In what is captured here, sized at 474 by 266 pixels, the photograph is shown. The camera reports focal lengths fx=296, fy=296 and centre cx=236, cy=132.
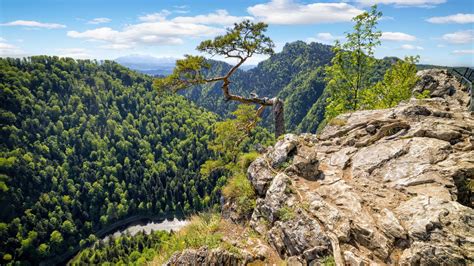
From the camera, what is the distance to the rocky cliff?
8.74 metres

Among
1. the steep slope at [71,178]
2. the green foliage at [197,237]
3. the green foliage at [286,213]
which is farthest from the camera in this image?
the steep slope at [71,178]

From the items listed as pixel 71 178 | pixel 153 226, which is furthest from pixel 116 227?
pixel 71 178

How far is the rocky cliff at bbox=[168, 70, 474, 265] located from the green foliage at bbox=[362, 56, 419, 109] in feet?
41.0

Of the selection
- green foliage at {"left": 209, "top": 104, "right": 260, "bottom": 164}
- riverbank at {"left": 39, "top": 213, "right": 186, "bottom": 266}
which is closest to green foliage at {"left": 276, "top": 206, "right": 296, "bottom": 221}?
green foliage at {"left": 209, "top": 104, "right": 260, "bottom": 164}

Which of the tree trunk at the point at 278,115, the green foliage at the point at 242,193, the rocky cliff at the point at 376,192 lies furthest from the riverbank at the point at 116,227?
the rocky cliff at the point at 376,192

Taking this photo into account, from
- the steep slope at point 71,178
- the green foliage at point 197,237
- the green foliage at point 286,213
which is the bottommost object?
the steep slope at point 71,178

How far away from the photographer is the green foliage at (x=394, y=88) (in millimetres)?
29734

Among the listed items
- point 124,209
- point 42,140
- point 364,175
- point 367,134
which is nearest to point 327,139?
point 367,134

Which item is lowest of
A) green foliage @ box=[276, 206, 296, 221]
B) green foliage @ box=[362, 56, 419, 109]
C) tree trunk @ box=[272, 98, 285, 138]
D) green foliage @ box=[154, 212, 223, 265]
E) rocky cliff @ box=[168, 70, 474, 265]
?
green foliage @ box=[154, 212, 223, 265]

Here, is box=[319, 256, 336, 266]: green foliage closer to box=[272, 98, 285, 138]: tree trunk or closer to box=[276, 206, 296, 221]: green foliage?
box=[276, 206, 296, 221]: green foliage

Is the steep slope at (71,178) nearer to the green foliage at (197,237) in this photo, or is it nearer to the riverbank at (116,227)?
the riverbank at (116,227)

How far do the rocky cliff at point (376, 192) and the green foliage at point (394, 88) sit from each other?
12490 millimetres

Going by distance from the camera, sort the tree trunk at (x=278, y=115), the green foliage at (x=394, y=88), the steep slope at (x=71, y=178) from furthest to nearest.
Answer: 1. the steep slope at (x=71, y=178)
2. the green foliage at (x=394, y=88)
3. the tree trunk at (x=278, y=115)

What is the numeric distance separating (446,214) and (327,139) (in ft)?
30.0
